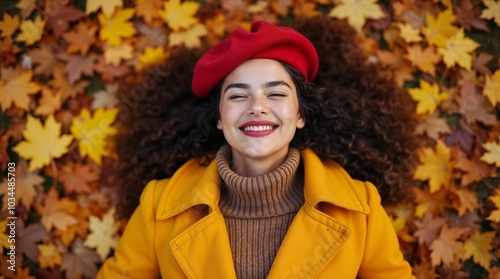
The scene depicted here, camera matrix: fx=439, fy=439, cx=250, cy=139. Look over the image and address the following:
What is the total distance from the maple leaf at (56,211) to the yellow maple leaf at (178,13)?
4.86 feet

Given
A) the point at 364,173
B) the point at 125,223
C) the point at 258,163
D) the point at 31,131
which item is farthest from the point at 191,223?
the point at 31,131

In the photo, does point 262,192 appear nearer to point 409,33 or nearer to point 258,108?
point 258,108

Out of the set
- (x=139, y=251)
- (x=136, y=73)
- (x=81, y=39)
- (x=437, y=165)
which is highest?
(x=81, y=39)

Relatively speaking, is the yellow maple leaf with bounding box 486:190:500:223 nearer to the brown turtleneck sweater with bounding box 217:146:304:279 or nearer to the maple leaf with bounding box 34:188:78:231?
the brown turtleneck sweater with bounding box 217:146:304:279

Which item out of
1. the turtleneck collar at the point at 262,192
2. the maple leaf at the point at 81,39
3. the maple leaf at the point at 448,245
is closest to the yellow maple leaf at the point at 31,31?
the maple leaf at the point at 81,39

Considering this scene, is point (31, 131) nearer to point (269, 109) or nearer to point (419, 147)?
point (269, 109)

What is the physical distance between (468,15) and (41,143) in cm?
320

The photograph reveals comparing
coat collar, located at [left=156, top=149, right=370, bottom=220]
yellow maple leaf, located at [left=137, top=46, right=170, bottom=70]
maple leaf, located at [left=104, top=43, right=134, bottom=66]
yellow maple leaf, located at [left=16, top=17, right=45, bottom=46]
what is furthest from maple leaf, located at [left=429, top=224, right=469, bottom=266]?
yellow maple leaf, located at [left=16, top=17, right=45, bottom=46]

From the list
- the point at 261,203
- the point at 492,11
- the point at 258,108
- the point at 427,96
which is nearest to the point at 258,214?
the point at 261,203

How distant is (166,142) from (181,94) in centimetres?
36

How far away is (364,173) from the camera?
290cm

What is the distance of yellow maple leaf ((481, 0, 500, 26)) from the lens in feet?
10.3

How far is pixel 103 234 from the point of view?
10.2 feet

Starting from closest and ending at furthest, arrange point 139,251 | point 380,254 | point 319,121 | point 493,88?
point 380,254, point 139,251, point 319,121, point 493,88
